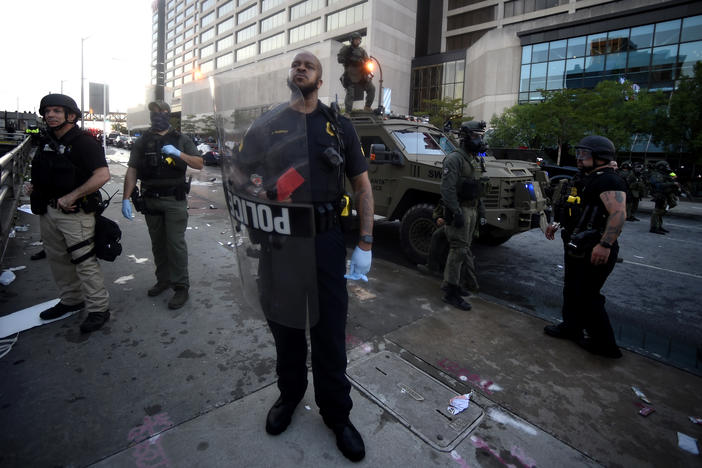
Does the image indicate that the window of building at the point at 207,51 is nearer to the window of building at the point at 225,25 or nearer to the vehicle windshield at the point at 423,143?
the window of building at the point at 225,25

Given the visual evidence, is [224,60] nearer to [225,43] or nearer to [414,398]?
[225,43]

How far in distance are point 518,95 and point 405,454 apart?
119 feet

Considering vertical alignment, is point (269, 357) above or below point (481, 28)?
below

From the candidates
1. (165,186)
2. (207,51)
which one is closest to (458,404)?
(165,186)

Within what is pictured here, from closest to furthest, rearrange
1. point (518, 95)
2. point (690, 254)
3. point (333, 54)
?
point (690, 254), point (518, 95), point (333, 54)

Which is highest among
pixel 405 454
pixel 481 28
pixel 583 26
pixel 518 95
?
pixel 481 28

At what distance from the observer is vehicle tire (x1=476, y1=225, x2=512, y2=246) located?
5.65m

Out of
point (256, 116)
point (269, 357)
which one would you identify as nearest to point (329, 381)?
point (269, 357)

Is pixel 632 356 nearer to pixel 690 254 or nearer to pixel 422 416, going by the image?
pixel 422 416

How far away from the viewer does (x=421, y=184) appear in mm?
5590

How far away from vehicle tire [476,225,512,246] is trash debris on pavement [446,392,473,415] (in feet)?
11.1

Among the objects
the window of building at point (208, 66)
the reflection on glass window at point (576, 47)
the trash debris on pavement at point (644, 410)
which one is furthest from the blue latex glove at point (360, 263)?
the window of building at point (208, 66)

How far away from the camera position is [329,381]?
212 centimetres

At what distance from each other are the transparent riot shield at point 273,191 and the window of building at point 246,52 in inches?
2426
